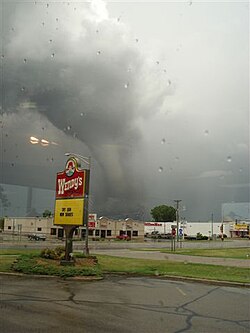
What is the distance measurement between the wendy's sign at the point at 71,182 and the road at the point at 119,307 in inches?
225

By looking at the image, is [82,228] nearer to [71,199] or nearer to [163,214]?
[71,199]

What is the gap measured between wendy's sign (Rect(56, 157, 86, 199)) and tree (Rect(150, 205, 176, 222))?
123269 millimetres

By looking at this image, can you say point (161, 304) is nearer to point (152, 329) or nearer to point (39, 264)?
point (152, 329)

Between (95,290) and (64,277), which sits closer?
(95,290)

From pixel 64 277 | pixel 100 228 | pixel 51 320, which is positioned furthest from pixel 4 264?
pixel 100 228

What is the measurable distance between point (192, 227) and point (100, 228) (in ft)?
103

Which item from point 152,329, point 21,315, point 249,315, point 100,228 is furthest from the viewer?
point 100,228

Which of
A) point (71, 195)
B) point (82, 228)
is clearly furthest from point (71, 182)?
point (82, 228)

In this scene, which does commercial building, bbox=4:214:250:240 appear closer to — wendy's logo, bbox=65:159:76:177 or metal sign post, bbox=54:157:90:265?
metal sign post, bbox=54:157:90:265

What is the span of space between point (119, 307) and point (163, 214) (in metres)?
135

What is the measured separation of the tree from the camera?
14238cm

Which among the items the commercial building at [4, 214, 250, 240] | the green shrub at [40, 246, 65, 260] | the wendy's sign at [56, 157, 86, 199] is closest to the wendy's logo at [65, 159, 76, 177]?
the wendy's sign at [56, 157, 86, 199]

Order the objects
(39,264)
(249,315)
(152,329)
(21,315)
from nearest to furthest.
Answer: (152,329) < (21,315) < (249,315) < (39,264)

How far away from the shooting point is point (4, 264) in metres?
19.0
